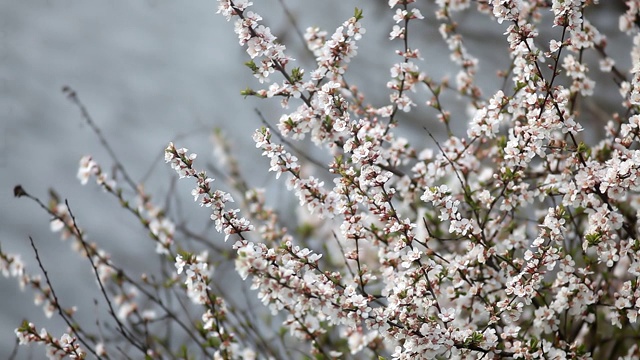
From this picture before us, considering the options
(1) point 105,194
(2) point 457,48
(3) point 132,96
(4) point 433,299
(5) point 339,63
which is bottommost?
(4) point 433,299

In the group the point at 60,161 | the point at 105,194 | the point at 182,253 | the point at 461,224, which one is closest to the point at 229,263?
the point at 105,194

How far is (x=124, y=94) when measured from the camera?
2.47 m

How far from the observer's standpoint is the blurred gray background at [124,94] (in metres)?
2.19

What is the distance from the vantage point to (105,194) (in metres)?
2.29

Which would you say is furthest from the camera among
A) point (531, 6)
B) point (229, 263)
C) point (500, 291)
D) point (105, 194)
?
point (105, 194)

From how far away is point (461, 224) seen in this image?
3.54 ft

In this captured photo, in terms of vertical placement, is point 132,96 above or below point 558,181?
above

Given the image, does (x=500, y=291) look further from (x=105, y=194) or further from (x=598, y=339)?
(x=105, y=194)

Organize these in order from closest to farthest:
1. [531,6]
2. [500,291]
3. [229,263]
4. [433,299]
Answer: [433,299] → [500,291] → [531,6] → [229,263]

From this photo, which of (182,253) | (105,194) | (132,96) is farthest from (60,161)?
(182,253)

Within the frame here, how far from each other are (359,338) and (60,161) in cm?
141

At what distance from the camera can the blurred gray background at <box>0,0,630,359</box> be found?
7.17ft

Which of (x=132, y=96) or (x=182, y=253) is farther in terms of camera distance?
(x=132, y=96)

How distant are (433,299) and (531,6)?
2.10 feet
